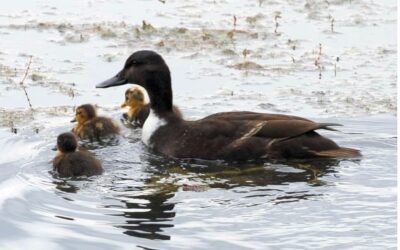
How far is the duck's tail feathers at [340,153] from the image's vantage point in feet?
34.4

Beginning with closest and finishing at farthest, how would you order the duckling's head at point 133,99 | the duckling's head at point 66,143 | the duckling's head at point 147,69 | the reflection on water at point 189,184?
→ the reflection on water at point 189,184 → the duckling's head at point 66,143 → the duckling's head at point 147,69 → the duckling's head at point 133,99

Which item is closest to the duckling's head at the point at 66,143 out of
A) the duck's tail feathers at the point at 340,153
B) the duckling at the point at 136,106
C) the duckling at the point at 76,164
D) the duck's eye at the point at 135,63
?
the duckling at the point at 76,164

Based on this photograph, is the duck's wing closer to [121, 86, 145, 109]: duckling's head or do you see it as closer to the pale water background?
the pale water background

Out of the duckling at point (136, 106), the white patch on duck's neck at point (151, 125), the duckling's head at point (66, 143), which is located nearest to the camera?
the duckling's head at point (66, 143)

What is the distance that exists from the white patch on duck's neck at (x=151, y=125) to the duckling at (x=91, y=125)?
13.6 inches

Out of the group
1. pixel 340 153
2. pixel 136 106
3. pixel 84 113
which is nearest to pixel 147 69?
pixel 84 113

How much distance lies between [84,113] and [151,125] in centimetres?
68

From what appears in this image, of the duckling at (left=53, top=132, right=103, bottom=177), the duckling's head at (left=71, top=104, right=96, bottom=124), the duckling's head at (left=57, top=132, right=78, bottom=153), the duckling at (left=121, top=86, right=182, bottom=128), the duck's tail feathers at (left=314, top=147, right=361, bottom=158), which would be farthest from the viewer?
the duckling at (left=121, top=86, right=182, bottom=128)

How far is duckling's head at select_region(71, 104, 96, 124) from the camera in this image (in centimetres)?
1133

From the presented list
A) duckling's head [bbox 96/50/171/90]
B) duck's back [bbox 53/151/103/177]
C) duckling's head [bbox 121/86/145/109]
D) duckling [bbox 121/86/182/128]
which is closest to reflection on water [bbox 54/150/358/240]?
duck's back [bbox 53/151/103/177]

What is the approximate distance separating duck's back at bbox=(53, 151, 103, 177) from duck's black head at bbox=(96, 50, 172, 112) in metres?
1.37

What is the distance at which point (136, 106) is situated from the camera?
39.8ft

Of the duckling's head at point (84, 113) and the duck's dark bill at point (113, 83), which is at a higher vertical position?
the duck's dark bill at point (113, 83)

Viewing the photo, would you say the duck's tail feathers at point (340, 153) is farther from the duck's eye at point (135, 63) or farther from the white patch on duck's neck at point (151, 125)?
the duck's eye at point (135, 63)
